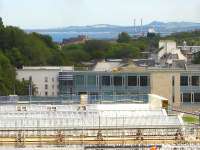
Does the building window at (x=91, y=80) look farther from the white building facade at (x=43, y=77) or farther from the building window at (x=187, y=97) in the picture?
the building window at (x=187, y=97)

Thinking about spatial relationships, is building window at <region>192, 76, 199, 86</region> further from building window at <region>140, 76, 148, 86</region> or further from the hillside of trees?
the hillside of trees

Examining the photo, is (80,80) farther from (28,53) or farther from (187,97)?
(28,53)

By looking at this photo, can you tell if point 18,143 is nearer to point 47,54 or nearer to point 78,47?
point 47,54

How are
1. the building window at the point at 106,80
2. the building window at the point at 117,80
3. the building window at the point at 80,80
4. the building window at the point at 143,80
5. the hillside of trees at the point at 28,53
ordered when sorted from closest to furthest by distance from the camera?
the hillside of trees at the point at 28,53
the building window at the point at 143,80
the building window at the point at 117,80
the building window at the point at 106,80
the building window at the point at 80,80

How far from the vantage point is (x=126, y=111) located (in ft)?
110

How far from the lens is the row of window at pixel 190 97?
3359 inches

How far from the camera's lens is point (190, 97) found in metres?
85.2

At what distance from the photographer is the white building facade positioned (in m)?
95.8

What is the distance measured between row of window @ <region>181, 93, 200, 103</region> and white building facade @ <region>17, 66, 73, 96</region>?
1753 cm

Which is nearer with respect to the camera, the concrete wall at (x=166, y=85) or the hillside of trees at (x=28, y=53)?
the concrete wall at (x=166, y=85)

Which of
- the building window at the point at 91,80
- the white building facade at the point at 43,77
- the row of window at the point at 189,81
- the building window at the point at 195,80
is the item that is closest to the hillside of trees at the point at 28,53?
the white building facade at the point at 43,77

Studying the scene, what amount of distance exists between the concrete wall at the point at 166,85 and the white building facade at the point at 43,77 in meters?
15.4

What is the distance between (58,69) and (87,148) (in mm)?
71643

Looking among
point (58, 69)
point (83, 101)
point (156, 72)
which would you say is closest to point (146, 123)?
point (83, 101)
